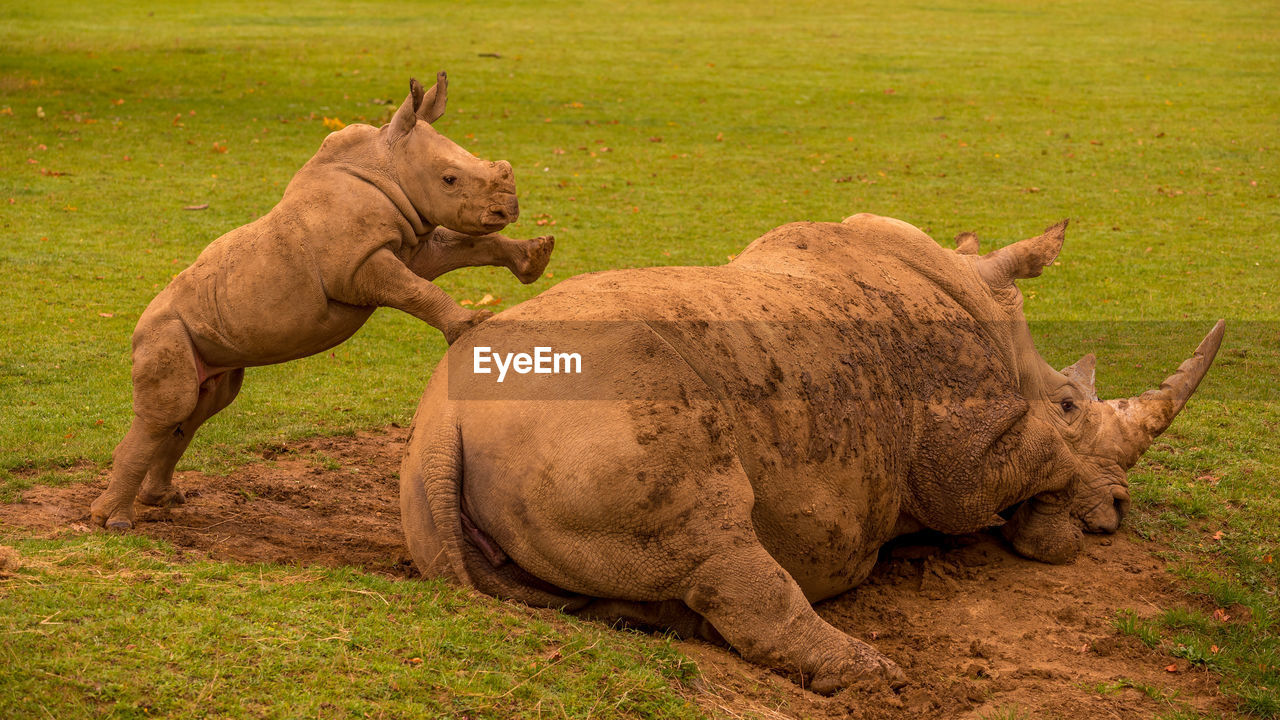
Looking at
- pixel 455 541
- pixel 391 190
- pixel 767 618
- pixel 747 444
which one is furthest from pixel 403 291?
pixel 767 618

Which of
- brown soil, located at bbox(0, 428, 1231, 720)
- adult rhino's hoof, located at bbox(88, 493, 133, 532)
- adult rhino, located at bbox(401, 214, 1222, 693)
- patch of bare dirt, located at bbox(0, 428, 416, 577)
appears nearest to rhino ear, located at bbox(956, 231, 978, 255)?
adult rhino, located at bbox(401, 214, 1222, 693)

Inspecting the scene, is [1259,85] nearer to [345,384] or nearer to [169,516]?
[345,384]

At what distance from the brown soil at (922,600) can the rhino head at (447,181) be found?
1.67m

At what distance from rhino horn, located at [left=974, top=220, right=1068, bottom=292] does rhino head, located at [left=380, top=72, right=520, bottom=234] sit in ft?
9.94

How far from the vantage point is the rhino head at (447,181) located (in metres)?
5.62

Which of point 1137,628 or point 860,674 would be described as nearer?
point 860,674

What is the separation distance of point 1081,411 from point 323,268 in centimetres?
435

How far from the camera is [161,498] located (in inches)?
263

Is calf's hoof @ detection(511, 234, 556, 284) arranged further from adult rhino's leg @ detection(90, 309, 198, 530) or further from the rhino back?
adult rhino's leg @ detection(90, 309, 198, 530)

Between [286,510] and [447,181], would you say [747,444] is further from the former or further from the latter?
[286,510]

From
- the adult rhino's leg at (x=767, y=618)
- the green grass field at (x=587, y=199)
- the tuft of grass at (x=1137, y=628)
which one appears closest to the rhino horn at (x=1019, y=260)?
the green grass field at (x=587, y=199)

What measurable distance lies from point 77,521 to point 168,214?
30.4 ft

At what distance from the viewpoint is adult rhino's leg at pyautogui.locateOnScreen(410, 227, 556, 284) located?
5992 millimetres

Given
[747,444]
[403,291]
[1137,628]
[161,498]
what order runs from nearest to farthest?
[747,444] → [403,291] → [1137,628] → [161,498]
